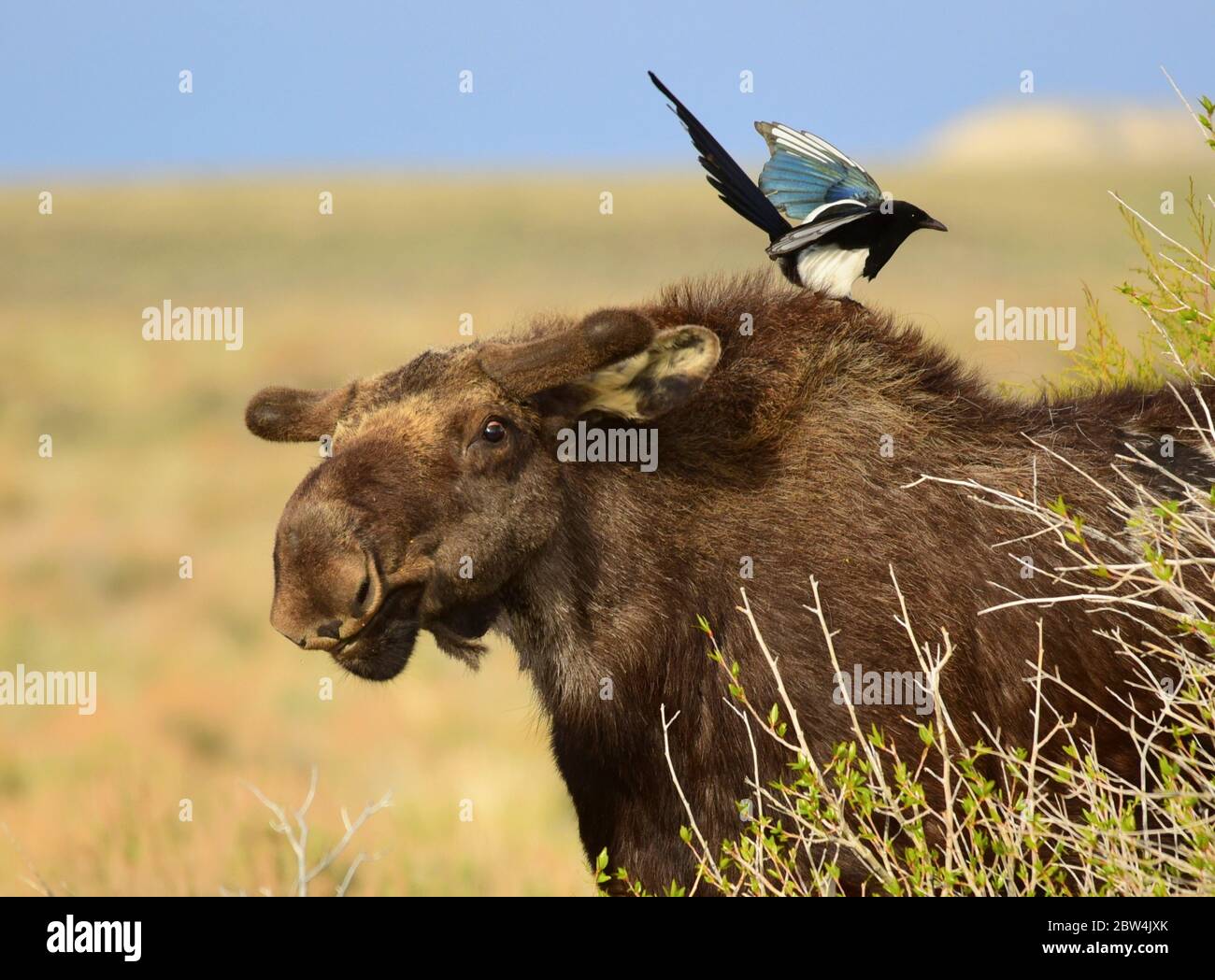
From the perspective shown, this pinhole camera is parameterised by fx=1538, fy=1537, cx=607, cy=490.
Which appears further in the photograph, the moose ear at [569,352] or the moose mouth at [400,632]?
the moose ear at [569,352]

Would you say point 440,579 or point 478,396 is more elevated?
point 478,396

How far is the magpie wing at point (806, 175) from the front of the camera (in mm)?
6387

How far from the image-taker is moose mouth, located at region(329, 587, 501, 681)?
16.3ft

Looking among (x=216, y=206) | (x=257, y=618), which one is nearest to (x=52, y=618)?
(x=257, y=618)

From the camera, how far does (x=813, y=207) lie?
639 centimetres

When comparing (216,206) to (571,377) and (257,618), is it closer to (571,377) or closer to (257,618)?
(257,618)

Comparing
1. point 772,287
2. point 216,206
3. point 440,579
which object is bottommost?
point 440,579

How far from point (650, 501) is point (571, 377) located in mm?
552

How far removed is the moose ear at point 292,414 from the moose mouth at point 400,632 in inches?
37.1

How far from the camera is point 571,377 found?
5.32 meters
